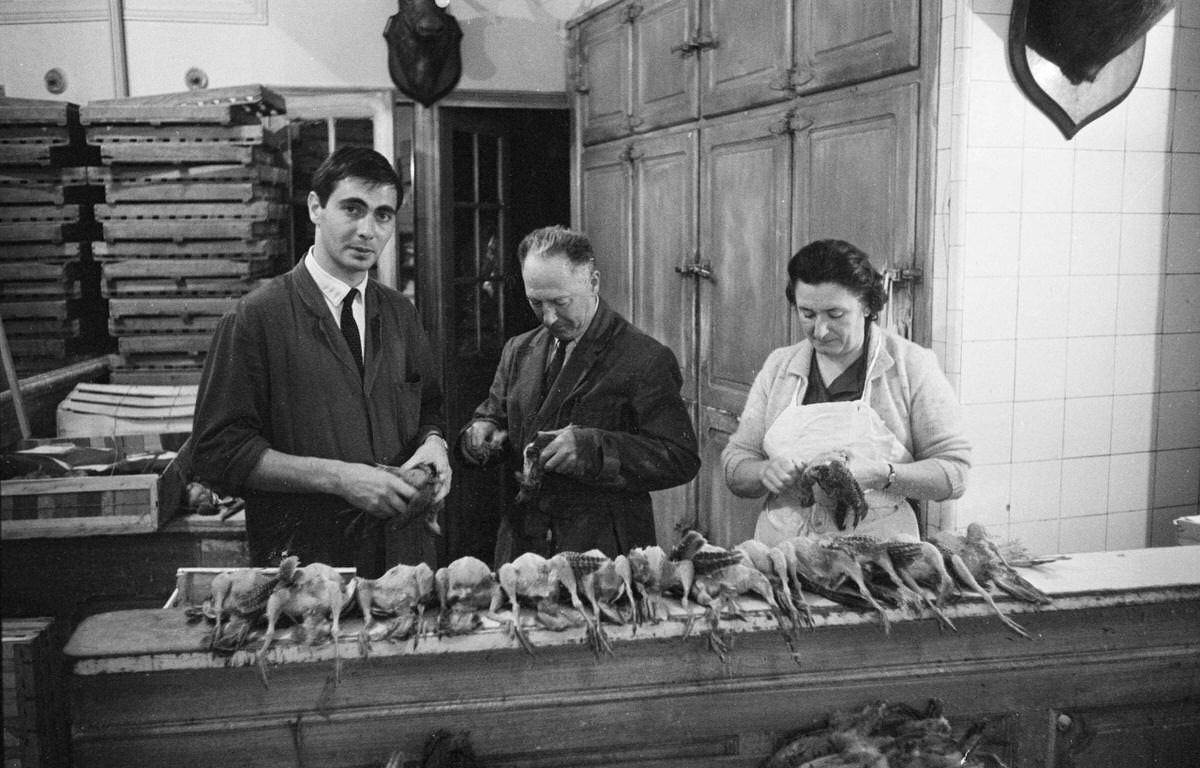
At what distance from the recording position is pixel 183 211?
3.86m

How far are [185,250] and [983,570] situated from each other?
3098mm

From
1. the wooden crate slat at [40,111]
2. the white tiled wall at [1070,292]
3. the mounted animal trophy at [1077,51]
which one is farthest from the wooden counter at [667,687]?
the wooden crate slat at [40,111]

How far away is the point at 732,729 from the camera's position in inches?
73.7

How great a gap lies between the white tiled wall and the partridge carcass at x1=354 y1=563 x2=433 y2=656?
5.32 ft

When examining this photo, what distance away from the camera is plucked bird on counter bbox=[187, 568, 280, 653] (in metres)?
1.68

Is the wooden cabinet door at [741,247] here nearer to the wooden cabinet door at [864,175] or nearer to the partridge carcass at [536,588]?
the wooden cabinet door at [864,175]

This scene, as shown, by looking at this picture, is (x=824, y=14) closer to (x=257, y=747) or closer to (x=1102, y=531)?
(x=1102, y=531)

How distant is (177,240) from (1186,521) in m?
3.43

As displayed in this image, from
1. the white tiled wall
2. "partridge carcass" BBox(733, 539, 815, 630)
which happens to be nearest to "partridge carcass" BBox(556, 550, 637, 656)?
"partridge carcass" BBox(733, 539, 815, 630)

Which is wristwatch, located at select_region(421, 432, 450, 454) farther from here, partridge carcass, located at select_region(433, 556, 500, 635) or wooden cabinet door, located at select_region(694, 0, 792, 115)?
wooden cabinet door, located at select_region(694, 0, 792, 115)

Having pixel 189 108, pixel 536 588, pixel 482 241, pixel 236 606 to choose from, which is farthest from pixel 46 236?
pixel 536 588

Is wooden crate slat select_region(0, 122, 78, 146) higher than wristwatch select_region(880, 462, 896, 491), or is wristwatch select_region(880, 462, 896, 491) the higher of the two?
wooden crate slat select_region(0, 122, 78, 146)

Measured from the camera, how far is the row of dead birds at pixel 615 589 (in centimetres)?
172

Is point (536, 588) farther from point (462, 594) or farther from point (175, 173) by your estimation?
point (175, 173)
